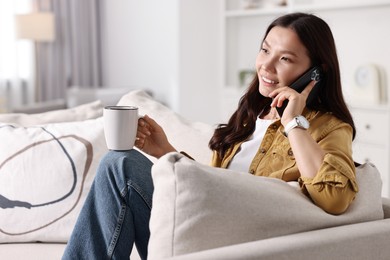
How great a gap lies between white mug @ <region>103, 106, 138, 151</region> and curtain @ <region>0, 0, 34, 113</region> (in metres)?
3.60

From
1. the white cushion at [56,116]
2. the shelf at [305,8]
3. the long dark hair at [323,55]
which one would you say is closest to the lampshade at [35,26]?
the shelf at [305,8]

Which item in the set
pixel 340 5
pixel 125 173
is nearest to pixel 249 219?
pixel 125 173

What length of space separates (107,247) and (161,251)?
263 mm

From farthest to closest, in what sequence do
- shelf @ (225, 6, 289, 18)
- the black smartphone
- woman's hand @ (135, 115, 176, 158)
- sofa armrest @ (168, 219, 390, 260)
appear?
shelf @ (225, 6, 289, 18)
woman's hand @ (135, 115, 176, 158)
the black smartphone
sofa armrest @ (168, 219, 390, 260)

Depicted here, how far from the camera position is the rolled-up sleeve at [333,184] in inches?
60.6

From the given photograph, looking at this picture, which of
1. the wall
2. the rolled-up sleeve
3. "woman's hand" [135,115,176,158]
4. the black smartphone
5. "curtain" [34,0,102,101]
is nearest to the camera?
the rolled-up sleeve

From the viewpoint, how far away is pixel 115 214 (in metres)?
1.61

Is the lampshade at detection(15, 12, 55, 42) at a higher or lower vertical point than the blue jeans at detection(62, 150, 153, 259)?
higher

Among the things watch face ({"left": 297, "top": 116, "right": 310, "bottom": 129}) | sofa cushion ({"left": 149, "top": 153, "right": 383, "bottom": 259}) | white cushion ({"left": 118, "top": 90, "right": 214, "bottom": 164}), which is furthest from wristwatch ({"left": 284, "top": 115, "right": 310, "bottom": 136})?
white cushion ({"left": 118, "top": 90, "right": 214, "bottom": 164})

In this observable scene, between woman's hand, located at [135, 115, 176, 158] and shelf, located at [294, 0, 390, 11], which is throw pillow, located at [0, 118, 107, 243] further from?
shelf, located at [294, 0, 390, 11]

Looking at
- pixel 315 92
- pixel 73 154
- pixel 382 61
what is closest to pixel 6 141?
pixel 73 154

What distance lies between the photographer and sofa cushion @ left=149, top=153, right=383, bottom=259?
135cm

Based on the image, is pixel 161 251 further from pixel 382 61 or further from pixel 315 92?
pixel 382 61

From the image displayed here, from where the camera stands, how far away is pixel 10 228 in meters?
2.16
